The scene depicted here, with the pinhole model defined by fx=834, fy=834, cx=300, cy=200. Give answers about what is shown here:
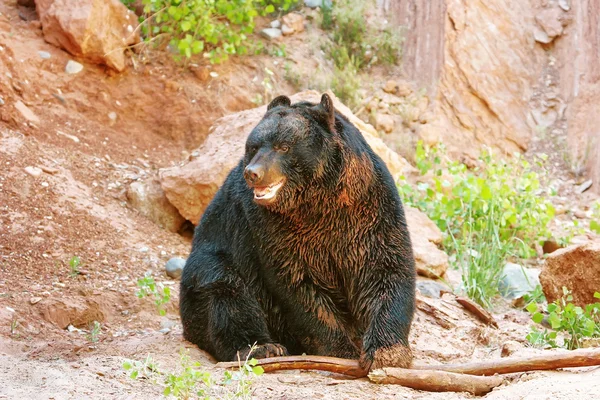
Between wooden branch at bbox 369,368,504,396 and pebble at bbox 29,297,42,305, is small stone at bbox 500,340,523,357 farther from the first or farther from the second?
pebble at bbox 29,297,42,305

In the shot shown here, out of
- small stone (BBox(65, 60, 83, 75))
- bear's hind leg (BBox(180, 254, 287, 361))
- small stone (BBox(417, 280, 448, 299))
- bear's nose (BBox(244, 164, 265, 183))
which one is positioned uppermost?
bear's nose (BBox(244, 164, 265, 183))

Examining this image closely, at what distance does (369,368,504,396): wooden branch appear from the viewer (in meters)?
4.96

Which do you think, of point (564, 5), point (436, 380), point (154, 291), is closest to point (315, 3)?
point (564, 5)

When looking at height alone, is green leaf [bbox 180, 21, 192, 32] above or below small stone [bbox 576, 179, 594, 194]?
above

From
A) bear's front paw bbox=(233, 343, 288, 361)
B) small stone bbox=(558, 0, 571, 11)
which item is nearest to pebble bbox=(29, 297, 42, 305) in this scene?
bear's front paw bbox=(233, 343, 288, 361)

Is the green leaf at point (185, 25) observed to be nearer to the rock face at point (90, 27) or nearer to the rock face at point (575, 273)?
the rock face at point (90, 27)

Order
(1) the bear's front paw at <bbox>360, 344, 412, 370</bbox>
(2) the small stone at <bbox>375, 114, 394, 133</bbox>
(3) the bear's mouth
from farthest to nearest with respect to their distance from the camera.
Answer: (2) the small stone at <bbox>375, 114, 394, 133</bbox> → (3) the bear's mouth → (1) the bear's front paw at <bbox>360, 344, 412, 370</bbox>

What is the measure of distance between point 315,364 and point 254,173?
51.3 inches

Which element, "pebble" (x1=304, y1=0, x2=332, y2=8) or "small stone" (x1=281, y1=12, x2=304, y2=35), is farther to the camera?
"pebble" (x1=304, y1=0, x2=332, y2=8)

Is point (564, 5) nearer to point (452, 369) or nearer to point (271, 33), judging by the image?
point (271, 33)

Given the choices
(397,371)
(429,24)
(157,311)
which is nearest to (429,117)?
(429,24)

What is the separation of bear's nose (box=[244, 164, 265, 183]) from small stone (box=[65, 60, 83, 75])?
22.1ft

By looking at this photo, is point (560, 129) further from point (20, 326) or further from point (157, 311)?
point (20, 326)

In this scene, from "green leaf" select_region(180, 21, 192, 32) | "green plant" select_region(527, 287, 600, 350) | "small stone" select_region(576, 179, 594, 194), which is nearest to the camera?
"green plant" select_region(527, 287, 600, 350)
